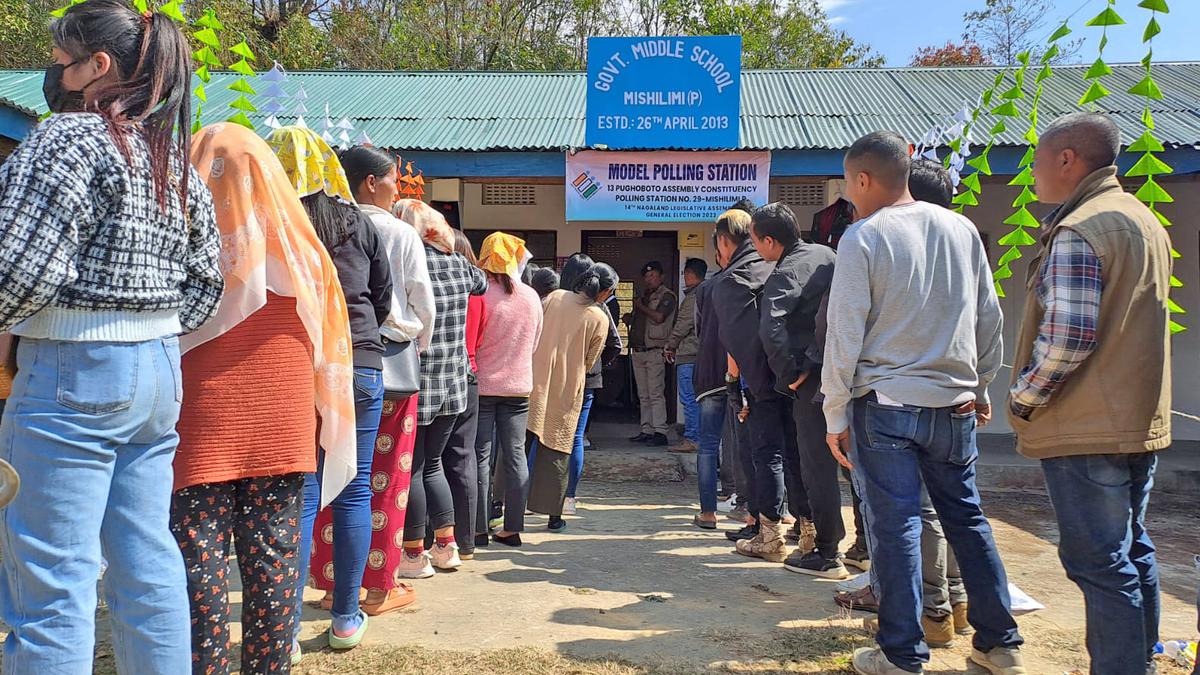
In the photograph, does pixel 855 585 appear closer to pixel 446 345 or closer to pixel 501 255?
pixel 446 345

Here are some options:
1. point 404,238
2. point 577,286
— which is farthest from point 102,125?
point 577,286

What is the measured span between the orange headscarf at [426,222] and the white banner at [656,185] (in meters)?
3.67

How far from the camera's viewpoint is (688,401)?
701cm

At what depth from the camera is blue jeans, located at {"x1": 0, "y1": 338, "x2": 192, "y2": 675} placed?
1598mm

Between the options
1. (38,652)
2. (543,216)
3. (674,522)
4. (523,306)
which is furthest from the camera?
(543,216)

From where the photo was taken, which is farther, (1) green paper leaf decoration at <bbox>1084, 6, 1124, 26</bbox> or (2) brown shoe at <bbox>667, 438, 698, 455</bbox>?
(2) brown shoe at <bbox>667, 438, 698, 455</bbox>

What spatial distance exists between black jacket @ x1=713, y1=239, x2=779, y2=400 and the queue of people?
9.5 inches

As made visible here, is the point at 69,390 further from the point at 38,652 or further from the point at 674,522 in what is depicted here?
the point at 674,522

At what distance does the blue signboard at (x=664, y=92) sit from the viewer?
6.97 metres

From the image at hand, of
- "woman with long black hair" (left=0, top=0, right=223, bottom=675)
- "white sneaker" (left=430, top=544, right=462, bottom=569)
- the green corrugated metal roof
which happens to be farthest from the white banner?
"woman with long black hair" (left=0, top=0, right=223, bottom=675)

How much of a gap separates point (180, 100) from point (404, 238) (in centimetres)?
130

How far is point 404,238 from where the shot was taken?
3.14 metres

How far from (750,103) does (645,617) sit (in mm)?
7149

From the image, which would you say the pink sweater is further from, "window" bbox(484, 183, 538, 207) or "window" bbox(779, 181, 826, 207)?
"window" bbox(779, 181, 826, 207)
